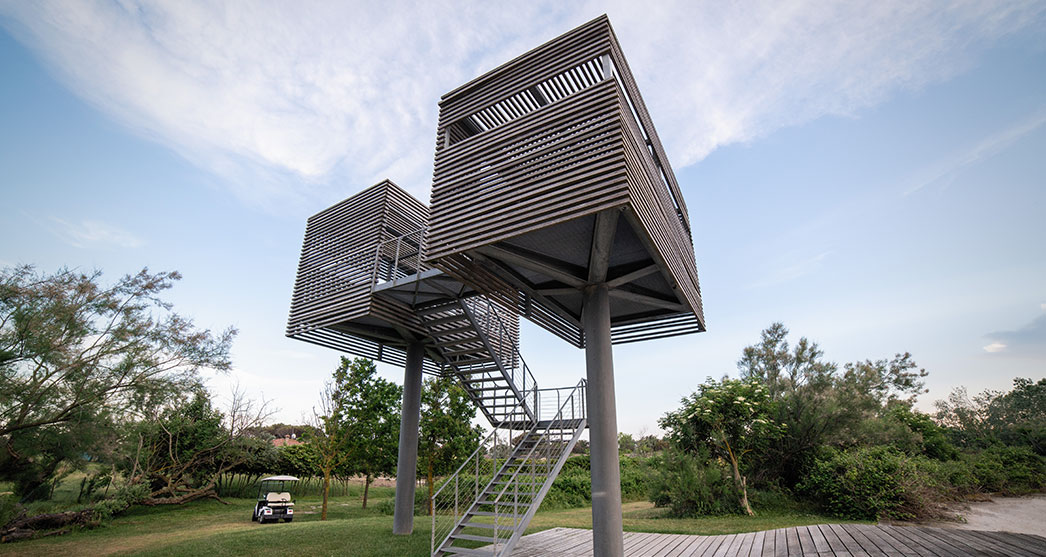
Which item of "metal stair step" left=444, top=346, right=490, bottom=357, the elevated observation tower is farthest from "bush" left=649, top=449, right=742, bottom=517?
"metal stair step" left=444, top=346, right=490, bottom=357

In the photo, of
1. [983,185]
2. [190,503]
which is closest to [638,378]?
[983,185]

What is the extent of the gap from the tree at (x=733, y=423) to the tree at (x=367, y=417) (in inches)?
443

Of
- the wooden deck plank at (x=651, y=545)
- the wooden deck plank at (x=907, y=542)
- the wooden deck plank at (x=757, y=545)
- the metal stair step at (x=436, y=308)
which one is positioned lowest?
the wooden deck plank at (x=651, y=545)

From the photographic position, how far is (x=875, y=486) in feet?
39.4

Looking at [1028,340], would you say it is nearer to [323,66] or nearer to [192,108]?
[323,66]

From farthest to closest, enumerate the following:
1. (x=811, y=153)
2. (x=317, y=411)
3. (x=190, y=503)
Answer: (x=190, y=503) → (x=317, y=411) → (x=811, y=153)

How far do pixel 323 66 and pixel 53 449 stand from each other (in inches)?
419

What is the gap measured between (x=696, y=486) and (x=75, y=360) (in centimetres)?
1632

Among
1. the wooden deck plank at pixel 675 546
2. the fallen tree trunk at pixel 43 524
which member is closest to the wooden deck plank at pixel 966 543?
the wooden deck plank at pixel 675 546

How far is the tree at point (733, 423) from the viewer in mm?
13852

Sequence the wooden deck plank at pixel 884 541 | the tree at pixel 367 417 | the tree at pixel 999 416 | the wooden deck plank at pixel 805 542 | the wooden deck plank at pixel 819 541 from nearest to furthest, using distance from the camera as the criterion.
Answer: the wooden deck plank at pixel 884 541
the wooden deck plank at pixel 819 541
the wooden deck plank at pixel 805 542
the tree at pixel 367 417
the tree at pixel 999 416

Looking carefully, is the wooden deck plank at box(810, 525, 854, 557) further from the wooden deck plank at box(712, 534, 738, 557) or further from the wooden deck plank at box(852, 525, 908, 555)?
the wooden deck plank at box(712, 534, 738, 557)

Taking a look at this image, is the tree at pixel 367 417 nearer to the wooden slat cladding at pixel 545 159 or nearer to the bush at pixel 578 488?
the bush at pixel 578 488

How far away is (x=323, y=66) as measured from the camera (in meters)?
10.1
